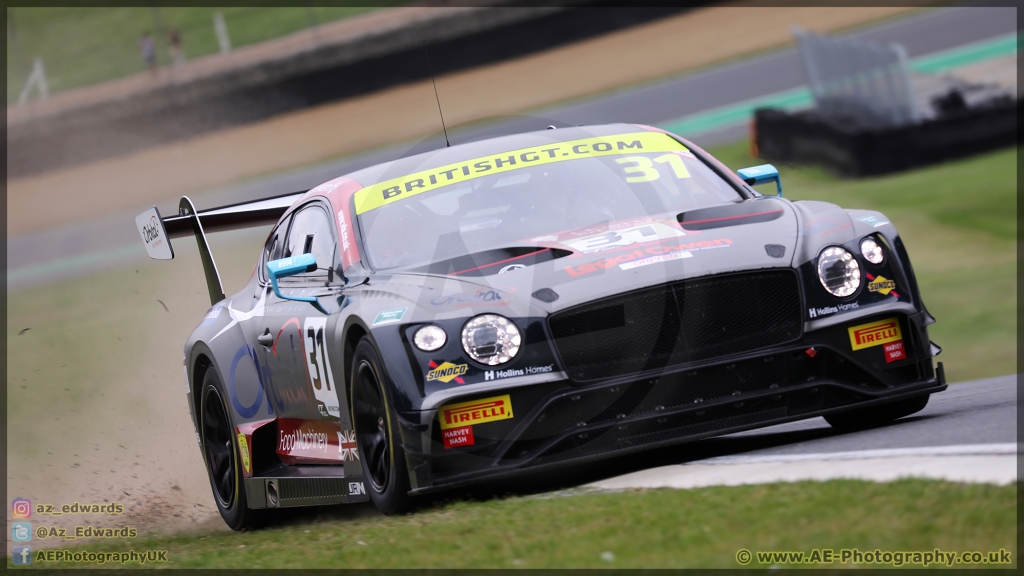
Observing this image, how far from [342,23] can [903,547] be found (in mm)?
25551

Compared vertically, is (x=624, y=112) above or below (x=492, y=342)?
above

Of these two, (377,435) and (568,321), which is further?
(377,435)

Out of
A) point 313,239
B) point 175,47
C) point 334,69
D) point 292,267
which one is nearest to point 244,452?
point 313,239

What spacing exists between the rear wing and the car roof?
1.28 meters

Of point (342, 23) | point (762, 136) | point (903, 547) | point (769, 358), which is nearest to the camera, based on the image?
point (903, 547)

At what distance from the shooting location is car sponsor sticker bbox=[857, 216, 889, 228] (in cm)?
570

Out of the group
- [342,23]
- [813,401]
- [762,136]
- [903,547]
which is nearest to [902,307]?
[813,401]

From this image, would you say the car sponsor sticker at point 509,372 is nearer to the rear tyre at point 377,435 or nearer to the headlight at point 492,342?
the headlight at point 492,342

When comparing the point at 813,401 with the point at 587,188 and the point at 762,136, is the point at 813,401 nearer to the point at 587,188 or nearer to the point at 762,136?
the point at 587,188

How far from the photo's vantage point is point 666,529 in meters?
4.12

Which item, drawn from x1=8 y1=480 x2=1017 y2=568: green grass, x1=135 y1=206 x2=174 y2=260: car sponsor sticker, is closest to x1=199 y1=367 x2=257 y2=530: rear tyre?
x1=135 y1=206 x2=174 y2=260: car sponsor sticker

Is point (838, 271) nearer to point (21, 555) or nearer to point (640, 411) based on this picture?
point (640, 411)

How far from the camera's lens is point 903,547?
355cm

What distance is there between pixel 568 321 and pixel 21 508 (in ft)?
16.2
